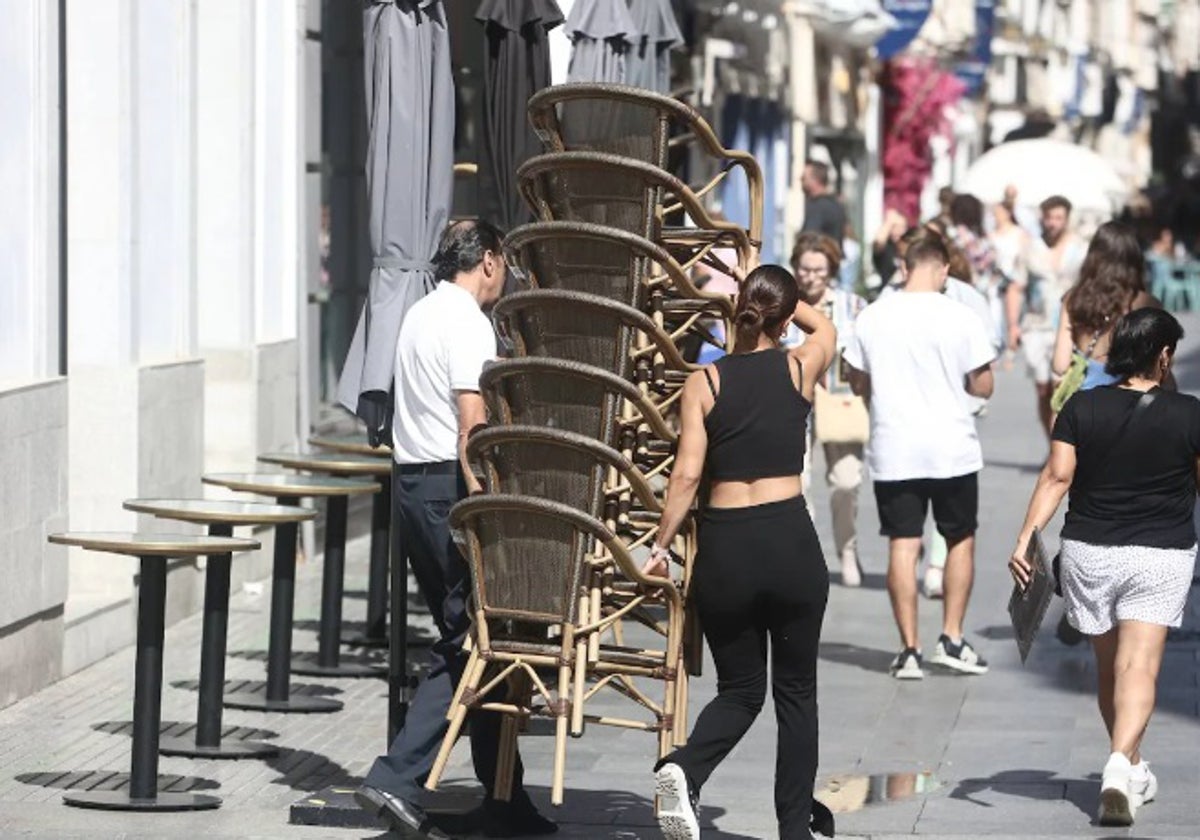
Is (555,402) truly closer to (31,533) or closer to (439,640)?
(439,640)

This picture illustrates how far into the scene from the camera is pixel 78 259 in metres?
13.7

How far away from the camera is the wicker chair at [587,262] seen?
9.44 meters

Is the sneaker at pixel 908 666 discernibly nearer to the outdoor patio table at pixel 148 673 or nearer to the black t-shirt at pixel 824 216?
the outdoor patio table at pixel 148 673

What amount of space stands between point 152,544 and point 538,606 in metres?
1.34

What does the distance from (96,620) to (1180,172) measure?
78915 millimetres

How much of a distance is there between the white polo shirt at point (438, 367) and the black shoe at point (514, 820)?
3.54ft

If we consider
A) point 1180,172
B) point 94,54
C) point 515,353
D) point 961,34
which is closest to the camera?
point 515,353

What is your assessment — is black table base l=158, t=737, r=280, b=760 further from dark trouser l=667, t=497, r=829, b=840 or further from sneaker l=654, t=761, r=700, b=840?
sneaker l=654, t=761, r=700, b=840

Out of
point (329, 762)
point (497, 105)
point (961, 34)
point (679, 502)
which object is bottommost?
point (329, 762)

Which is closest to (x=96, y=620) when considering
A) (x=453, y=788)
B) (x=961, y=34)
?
(x=453, y=788)

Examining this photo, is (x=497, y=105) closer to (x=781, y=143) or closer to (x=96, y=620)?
(x=96, y=620)

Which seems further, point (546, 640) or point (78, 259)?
point (78, 259)

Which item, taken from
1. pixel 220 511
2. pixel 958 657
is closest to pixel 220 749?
pixel 220 511

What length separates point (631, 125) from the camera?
32.6ft
